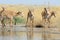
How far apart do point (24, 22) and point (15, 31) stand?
197 inches

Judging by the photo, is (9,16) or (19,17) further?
(19,17)

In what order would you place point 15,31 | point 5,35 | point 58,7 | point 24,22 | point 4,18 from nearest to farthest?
point 5,35
point 15,31
point 4,18
point 24,22
point 58,7

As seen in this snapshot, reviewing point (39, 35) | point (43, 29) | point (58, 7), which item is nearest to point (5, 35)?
point (39, 35)

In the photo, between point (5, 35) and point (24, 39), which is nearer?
point (24, 39)

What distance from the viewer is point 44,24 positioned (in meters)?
28.2

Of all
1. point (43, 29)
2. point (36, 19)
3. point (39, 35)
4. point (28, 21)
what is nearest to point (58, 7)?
point (36, 19)

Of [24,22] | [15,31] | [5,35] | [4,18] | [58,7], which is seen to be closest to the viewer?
[5,35]

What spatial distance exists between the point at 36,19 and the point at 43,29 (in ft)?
16.9

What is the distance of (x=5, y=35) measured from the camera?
23266 mm

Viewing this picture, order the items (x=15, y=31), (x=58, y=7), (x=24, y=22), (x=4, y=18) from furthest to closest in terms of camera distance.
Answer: (x=58, y=7) < (x=24, y=22) < (x=4, y=18) < (x=15, y=31)

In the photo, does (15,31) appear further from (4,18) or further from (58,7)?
(58,7)

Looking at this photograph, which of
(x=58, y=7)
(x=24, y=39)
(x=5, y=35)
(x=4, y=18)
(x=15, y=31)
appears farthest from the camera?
(x=58, y=7)

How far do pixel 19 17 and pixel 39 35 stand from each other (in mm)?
7441

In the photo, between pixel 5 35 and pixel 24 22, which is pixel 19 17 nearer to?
pixel 24 22
